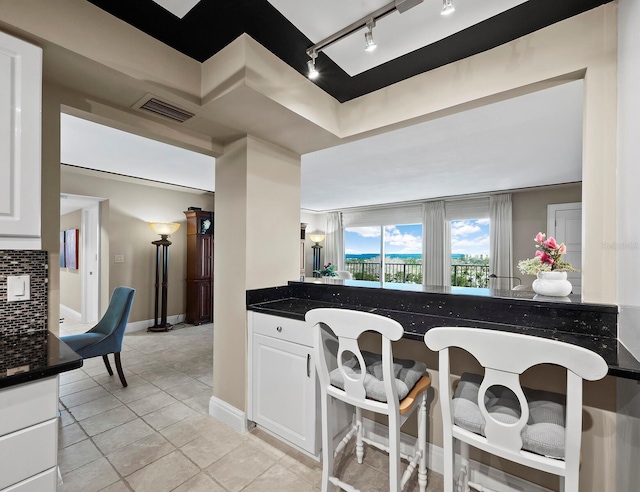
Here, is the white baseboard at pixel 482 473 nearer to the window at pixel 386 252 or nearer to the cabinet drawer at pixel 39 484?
the cabinet drawer at pixel 39 484

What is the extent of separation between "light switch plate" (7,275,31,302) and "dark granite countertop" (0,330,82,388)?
18cm

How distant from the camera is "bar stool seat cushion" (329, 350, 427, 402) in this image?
1.42 meters

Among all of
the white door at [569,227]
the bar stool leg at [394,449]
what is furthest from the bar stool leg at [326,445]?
the white door at [569,227]

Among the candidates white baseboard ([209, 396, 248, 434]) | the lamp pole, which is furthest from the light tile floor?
the lamp pole

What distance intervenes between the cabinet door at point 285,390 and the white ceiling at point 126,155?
2.47m

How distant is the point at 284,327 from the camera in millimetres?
1930

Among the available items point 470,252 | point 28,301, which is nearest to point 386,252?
point 470,252

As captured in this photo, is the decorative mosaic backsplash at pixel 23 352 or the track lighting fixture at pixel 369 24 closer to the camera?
the decorative mosaic backsplash at pixel 23 352

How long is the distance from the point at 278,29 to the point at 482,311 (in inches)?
72.0

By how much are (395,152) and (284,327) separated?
2.44 meters

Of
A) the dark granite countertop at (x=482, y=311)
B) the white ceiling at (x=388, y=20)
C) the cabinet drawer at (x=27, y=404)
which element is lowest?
the cabinet drawer at (x=27, y=404)

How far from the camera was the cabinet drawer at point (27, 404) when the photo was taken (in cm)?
102

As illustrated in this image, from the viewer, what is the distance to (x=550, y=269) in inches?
64.8

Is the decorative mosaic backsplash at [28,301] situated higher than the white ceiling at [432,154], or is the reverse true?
the white ceiling at [432,154]
